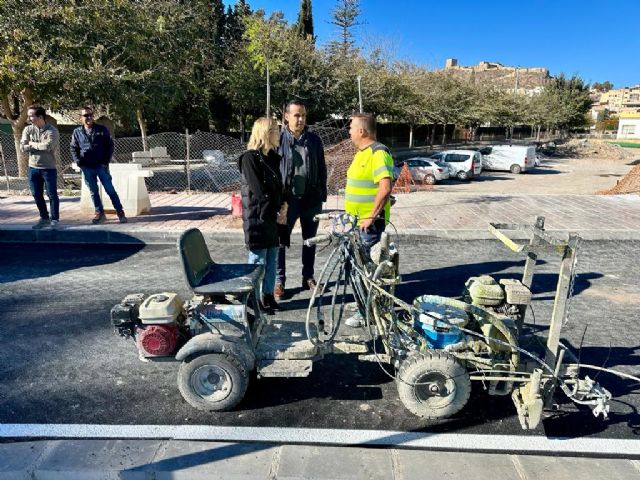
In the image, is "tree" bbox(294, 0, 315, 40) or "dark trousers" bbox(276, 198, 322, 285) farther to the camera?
"tree" bbox(294, 0, 315, 40)

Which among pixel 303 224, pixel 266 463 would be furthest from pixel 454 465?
pixel 303 224

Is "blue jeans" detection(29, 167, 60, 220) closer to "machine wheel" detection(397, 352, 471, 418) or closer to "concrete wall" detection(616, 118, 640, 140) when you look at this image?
"machine wheel" detection(397, 352, 471, 418)

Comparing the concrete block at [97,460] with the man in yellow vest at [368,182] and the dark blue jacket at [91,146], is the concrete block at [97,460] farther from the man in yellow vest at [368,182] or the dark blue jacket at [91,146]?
the dark blue jacket at [91,146]

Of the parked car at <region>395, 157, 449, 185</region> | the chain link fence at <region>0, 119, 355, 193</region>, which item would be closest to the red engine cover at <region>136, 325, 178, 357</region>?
the chain link fence at <region>0, 119, 355, 193</region>

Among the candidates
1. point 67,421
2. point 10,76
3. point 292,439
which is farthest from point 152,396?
point 10,76

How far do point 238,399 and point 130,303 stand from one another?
1010 millimetres

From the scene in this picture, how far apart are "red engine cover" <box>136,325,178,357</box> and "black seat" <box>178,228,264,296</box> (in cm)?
33

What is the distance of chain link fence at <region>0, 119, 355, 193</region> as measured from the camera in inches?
510

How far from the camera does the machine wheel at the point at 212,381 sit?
2.95 metres

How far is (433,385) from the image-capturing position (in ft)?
9.39

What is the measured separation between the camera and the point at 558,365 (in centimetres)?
269

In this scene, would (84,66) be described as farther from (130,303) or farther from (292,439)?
(292,439)

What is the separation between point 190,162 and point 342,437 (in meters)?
12.3

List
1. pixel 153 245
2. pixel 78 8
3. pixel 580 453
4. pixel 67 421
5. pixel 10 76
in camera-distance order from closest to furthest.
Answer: pixel 580 453
pixel 67 421
pixel 153 245
pixel 10 76
pixel 78 8
